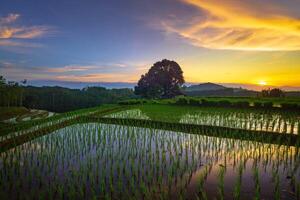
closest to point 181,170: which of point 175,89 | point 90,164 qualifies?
point 90,164

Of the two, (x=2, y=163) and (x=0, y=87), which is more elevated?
(x=0, y=87)

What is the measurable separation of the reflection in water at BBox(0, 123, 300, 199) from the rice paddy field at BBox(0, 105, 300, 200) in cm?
2

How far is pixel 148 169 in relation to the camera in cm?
645

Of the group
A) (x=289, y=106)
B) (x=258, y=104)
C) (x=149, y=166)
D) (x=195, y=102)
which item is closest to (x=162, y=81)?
(x=195, y=102)

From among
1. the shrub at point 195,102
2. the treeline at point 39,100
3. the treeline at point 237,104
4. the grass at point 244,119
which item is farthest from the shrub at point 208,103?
the treeline at point 39,100

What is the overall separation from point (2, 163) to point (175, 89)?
33123 mm

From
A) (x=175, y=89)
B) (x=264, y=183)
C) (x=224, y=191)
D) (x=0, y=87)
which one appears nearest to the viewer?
(x=224, y=191)

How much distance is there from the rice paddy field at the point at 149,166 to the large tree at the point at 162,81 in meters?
26.8

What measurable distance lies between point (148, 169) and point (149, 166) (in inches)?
8.8

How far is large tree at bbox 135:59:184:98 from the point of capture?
37.7m

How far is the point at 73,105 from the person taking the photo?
137ft

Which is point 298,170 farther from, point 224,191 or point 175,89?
point 175,89

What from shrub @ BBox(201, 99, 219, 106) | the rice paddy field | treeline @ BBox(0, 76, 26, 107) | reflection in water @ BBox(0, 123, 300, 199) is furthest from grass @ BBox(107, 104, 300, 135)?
treeline @ BBox(0, 76, 26, 107)

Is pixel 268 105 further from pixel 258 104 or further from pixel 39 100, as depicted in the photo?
pixel 39 100
